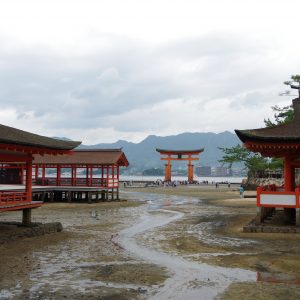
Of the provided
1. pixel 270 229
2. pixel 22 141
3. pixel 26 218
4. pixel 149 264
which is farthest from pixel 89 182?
pixel 149 264

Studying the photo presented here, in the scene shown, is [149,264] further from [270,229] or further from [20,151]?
[20,151]

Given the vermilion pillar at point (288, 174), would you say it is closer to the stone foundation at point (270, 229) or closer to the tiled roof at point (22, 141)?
the stone foundation at point (270, 229)

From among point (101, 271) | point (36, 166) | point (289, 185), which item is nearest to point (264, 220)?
point (289, 185)

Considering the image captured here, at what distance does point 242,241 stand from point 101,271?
295 inches

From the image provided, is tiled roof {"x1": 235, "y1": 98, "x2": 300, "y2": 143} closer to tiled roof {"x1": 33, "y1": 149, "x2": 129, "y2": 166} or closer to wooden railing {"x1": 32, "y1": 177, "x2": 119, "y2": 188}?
tiled roof {"x1": 33, "y1": 149, "x2": 129, "y2": 166}

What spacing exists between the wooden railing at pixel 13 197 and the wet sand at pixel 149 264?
6.27ft

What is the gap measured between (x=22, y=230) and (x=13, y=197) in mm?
1644

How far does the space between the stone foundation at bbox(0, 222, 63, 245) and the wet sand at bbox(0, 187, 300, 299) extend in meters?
0.35

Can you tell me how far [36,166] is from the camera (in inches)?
1847

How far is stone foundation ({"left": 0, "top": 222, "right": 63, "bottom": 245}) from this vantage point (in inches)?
668

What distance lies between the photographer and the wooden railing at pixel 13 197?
1812 centimetres

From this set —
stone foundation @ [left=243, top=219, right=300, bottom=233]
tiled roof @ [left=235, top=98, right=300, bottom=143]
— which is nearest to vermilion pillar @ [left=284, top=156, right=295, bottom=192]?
tiled roof @ [left=235, top=98, right=300, bottom=143]

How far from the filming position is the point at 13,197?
1880cm

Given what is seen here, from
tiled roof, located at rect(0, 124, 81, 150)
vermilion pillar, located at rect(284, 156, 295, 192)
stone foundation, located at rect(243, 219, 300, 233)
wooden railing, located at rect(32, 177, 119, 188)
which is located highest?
tiled roof, located at rect(0, 124, 81, 150)
